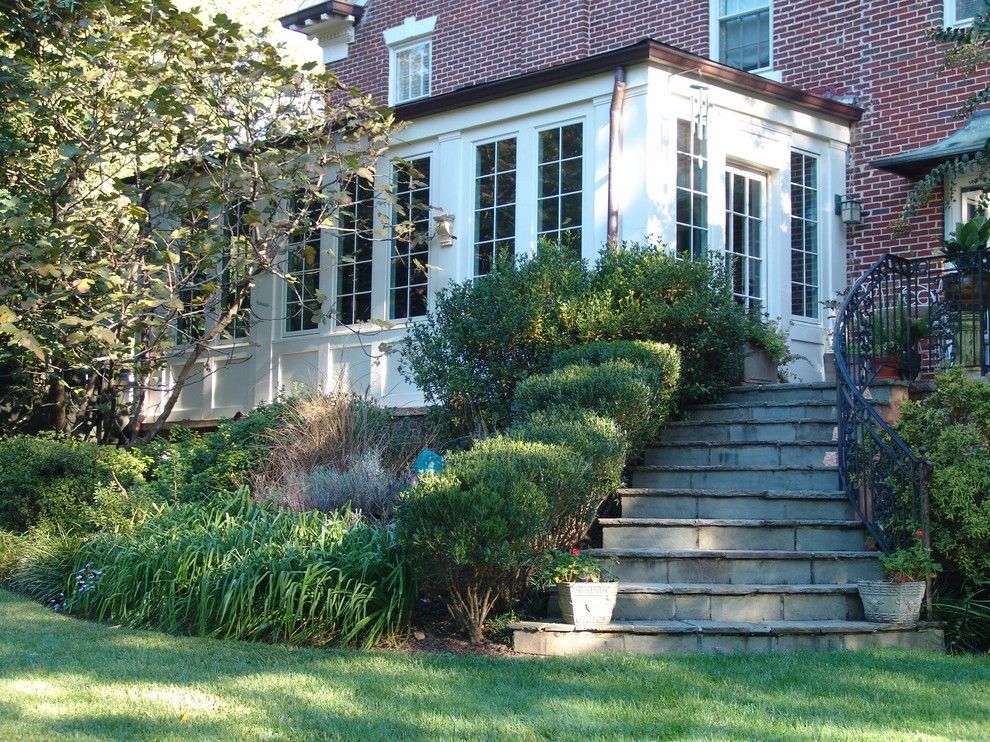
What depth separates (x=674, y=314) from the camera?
29.7ft

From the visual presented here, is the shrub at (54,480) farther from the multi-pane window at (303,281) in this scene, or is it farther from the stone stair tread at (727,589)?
the stone stair tread at (727,589)

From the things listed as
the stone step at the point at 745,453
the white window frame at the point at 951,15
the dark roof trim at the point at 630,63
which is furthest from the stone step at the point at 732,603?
the white window frame at the point at 951,15

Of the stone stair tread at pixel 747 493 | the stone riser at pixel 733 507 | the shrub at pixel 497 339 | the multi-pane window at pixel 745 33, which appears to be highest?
the multi-pane window at pixel 745 33

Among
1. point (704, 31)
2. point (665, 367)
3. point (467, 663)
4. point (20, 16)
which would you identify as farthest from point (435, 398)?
point (704, 31)

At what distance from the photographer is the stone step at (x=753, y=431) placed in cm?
870

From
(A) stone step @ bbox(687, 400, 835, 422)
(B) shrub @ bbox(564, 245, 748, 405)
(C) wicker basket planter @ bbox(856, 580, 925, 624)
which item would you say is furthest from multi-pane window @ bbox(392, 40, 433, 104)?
(C) wicker basket planter @ bbox(856, 580, 925, 624)

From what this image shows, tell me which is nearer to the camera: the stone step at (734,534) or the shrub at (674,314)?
the stone step at (734,534)

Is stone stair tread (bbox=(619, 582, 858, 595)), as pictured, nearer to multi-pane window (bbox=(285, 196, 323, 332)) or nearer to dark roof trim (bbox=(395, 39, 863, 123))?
dark roof trim (bbox=(395, 39, 863, 123))

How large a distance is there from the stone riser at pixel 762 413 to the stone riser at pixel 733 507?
3.82 feet

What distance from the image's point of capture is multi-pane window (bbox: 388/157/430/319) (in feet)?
38.9

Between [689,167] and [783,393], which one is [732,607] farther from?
[689,167]

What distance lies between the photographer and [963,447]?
273 inches

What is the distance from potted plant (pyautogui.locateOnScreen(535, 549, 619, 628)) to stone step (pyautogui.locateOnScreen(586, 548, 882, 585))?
1.43 feet

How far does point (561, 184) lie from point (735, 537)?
15.6ft
